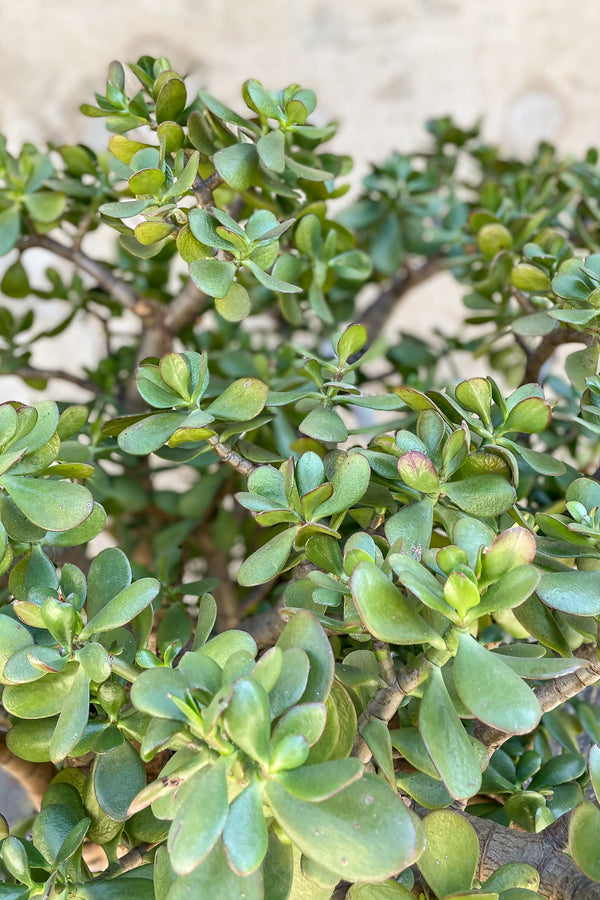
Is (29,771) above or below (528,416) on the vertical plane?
below

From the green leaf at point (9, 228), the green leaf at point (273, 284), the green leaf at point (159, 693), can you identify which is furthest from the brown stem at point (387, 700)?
the green leaf at point (9, 228)

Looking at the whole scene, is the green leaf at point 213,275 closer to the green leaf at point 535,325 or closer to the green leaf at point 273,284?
the green leaf at point 273,284

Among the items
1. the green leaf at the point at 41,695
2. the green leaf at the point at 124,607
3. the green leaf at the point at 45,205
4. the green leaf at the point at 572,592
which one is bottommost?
the green leaf at the point at 41,695

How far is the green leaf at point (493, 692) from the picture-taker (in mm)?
308

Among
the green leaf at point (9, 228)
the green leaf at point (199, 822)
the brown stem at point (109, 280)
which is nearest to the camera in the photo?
the green leaf at point (199, 822)

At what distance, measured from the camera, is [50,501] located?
1.30ft

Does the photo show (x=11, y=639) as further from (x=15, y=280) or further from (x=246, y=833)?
(x=15, y=280)

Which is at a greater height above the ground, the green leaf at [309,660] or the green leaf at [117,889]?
the green leaf at [309,660]

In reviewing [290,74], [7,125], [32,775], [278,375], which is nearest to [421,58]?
[290,74]

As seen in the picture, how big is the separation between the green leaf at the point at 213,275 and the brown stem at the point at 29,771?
32 centimetres

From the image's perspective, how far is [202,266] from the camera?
1.42ft

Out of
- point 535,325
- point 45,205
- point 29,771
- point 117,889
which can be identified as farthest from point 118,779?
point 45,205

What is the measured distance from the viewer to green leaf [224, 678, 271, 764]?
0.96ft

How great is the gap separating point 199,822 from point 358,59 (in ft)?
7.25
